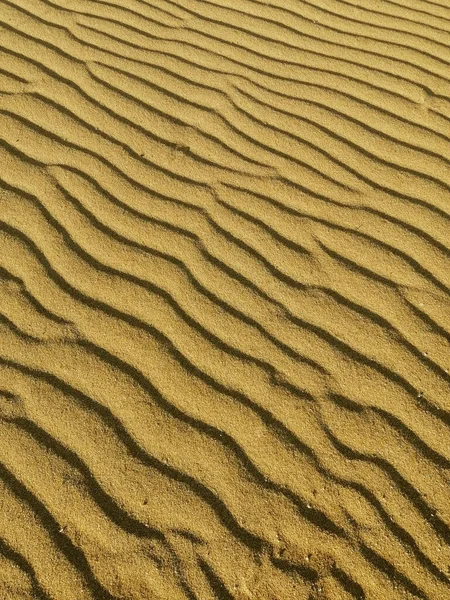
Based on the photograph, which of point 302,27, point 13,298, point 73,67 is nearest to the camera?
point 13,298

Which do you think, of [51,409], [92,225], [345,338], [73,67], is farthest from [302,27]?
[51,409]

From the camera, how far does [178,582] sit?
84.7 inches

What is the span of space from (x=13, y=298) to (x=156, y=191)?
0.84 metres

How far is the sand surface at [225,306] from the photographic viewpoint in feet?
7.32

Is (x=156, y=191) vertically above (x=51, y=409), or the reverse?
(x=156, y=191)

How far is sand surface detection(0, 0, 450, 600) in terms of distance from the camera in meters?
2.23

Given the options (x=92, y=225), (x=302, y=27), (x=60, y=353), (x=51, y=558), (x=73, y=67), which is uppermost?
(x=302, y=27)

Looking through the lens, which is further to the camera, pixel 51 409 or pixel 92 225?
pixel 92 225

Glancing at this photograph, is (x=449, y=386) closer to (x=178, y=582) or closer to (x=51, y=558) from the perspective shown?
(x=178, y=582)

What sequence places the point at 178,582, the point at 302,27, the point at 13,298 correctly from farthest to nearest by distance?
the point at 302,27, the point at 13,298, the point at 178,582

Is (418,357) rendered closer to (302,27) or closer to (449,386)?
(449,386)

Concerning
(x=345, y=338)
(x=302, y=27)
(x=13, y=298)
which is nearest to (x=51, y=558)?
(x=13, y=298)

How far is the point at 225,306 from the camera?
Answer: 110 inches

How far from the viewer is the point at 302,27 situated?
405 cm
